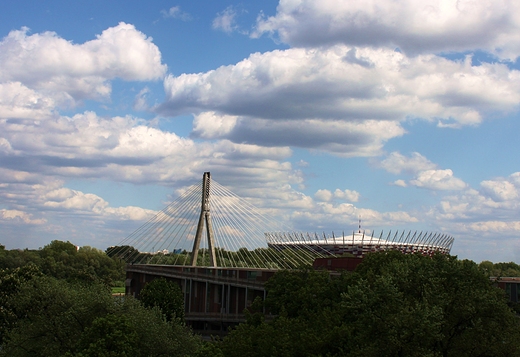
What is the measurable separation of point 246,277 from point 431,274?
139 feet

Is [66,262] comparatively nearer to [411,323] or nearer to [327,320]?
[327,320]

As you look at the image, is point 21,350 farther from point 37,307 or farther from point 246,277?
point 246,277

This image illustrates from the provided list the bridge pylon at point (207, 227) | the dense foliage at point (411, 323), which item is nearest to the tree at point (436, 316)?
the dense foliage at point (411, 323)

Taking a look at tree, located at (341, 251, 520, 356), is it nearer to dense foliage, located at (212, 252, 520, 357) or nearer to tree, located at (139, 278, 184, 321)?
dense foliage, located at (212, 252, 520, 357)

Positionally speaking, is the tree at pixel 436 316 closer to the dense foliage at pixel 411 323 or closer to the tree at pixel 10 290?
the dense foliage at pixel 411 323

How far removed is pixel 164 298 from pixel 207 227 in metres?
19.1

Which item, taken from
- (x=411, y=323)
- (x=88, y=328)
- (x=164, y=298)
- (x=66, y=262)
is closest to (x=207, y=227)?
(x=164, y=298)

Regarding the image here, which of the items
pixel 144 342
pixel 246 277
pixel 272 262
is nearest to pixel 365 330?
pixel 144 342

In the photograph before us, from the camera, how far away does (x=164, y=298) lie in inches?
2451

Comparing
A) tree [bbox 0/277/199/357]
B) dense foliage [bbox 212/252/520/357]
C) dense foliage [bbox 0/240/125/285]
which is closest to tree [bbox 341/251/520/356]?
dense foliage [bbox 212/252/520/357]

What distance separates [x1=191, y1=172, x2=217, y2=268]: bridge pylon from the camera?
78.5 m

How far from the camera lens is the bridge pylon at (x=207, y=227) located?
78.5 metres

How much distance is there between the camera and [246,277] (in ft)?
235

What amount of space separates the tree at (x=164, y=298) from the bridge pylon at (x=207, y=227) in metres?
14.5
